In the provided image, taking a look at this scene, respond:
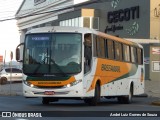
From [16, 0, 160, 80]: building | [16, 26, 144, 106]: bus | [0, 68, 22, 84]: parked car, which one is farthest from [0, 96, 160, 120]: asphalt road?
[0, 68, 22, 84]: parked car

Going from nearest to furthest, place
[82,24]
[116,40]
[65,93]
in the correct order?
[65,93], [116,40], [82,24]

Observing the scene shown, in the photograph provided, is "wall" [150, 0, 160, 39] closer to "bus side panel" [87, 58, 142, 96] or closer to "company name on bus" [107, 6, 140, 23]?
"company name on bus" [107, 6, 140, 23]

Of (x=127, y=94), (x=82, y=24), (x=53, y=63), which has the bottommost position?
(x=127, y=94)

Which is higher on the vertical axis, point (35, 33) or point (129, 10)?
point (129, 10)

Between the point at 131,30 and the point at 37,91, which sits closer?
the point at 37,91

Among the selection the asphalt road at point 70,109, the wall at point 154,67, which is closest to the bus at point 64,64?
the asphalt road at point 70,109

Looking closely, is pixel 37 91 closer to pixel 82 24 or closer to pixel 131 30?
pixel 131 30

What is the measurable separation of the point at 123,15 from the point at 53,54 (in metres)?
38.8

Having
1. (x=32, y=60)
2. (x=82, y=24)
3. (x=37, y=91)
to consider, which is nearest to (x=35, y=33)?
(x=32, y=60)

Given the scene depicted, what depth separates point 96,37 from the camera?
2217 centimetres

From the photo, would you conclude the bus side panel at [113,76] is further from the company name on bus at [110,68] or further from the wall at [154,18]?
the wall at [154,18]

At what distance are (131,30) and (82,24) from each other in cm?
934

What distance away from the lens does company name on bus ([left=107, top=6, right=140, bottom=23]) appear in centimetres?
5703

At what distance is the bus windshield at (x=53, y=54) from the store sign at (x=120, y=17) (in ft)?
117
